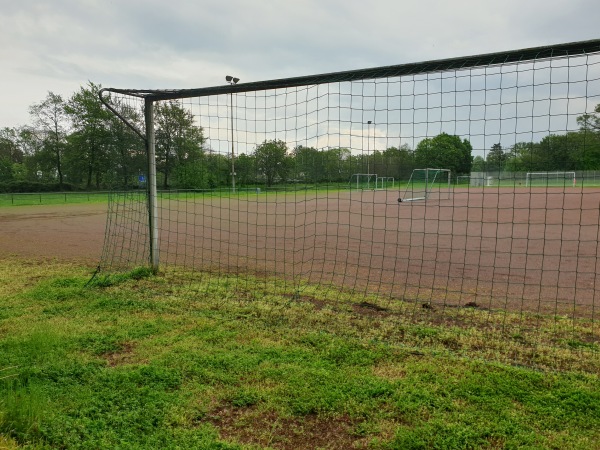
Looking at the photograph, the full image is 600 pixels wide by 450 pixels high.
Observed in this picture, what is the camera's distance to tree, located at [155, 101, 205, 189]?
6.21 metres

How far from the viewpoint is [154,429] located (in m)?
2.36

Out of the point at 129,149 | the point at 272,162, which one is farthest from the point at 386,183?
the point at 129,149

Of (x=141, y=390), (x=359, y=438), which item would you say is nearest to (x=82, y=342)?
(x=141, y=390)

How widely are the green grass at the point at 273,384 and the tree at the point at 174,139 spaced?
2717mm

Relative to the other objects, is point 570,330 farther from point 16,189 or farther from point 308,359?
point 16,189

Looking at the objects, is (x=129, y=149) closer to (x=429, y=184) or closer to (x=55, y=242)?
(x=55, y=242)

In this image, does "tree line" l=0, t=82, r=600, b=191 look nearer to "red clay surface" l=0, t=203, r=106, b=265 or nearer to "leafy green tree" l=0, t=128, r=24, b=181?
"red clay surface" l=0, t=203, r=106, b=265

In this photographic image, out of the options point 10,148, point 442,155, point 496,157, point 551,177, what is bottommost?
point 551,177

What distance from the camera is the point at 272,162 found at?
23.1 feet

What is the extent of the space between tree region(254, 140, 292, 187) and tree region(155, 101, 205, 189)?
2.99 ft

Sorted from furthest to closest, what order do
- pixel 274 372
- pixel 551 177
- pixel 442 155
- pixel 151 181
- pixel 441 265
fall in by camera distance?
pixel 551 177 → pixel 441 265 → pixel 442 155 → pixel 151 181 → pixel 274 372

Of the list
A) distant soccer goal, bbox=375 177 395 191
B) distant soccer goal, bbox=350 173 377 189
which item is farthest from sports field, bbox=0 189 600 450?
distant soccer goal, bbox=375 177 395 191

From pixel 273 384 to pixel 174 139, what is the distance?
4.84 metres

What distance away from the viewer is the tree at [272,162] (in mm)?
6465
